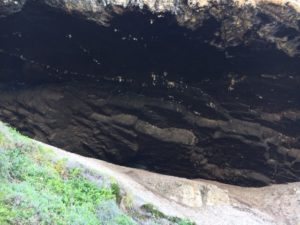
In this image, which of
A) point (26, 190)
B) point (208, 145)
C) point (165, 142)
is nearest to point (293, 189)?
point (208, 145)

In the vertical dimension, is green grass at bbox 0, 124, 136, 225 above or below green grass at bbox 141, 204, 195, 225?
above

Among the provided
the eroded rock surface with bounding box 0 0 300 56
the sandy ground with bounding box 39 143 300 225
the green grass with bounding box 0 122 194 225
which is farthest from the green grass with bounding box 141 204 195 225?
the eroded rock surface with bounding box 0 0 300 56

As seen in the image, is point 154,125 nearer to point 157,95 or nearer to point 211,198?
point 157,95

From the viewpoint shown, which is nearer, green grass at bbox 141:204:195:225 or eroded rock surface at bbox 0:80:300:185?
green grass at bbox 141:204:195:225

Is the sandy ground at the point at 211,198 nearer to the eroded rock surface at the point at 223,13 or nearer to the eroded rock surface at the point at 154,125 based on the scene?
the eroded rock surface at the point at 154,125

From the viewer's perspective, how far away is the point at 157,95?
1416 cm

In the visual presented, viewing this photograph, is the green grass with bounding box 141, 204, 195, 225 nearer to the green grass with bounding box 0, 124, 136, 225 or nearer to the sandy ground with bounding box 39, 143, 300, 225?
the sandy ground with bounding box 39, 143, 300, 225

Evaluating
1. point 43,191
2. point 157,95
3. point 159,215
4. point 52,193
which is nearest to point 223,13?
point 157,95

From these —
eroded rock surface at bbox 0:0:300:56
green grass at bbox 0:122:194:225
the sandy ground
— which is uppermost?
eroded rock surface at bbox 0:0:300:56

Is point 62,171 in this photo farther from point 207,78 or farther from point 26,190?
point 207,78

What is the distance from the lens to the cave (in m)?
12.9

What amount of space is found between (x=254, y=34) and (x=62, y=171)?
21.3 ft

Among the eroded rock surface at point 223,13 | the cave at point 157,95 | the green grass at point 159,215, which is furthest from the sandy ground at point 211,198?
the eroded rock surface at point 223,13

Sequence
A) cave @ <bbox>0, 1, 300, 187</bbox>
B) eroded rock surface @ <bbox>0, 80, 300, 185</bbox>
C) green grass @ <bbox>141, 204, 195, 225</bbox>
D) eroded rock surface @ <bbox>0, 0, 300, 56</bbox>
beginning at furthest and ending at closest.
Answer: eroded rock surface @ <bbox>0, 80, 300, 185</bbox> → cave @ <bbox>0, 1, 300, 187</bbox> → eroded rock surface @ <bbox>0, 0, 300, 56</bbox> → green grass @ <bbox>141, 204, 195, 225</bbox>
